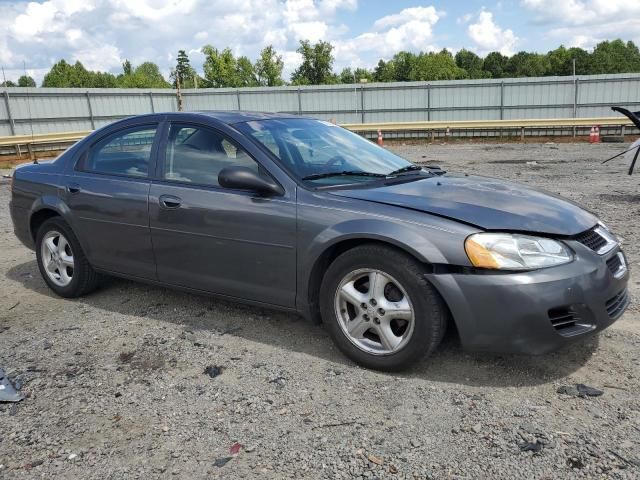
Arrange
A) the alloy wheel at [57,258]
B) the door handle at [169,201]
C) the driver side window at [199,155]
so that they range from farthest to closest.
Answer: the alloy wheel at [57,258] < the door handle at [169,201] < the driver side window at [199,155]

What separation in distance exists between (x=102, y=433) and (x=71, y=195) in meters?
2.48

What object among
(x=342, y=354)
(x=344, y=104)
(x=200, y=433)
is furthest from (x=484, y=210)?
(x=344, y=104)

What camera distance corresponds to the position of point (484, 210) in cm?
329

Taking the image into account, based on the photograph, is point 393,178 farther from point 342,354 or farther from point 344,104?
point 344,104

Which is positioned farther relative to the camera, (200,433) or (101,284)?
(101,284)

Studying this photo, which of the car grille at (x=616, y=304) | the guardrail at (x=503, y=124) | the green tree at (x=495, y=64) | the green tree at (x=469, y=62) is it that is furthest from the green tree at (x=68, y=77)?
the car grille at (x=616, y=304)

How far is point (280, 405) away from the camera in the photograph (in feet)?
10.4

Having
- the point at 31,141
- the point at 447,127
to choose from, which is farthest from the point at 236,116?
the point at 447,127

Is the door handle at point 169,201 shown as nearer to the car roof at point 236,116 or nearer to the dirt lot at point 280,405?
the car roof at point 236,116

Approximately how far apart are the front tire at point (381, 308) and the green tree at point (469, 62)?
104m

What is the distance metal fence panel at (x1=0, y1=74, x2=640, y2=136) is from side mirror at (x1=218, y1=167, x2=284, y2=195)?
25.7 meters

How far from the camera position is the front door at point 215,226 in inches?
146

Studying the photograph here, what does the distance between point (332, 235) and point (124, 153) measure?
214cm

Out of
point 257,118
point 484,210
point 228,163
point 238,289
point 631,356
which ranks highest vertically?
point 257,118
